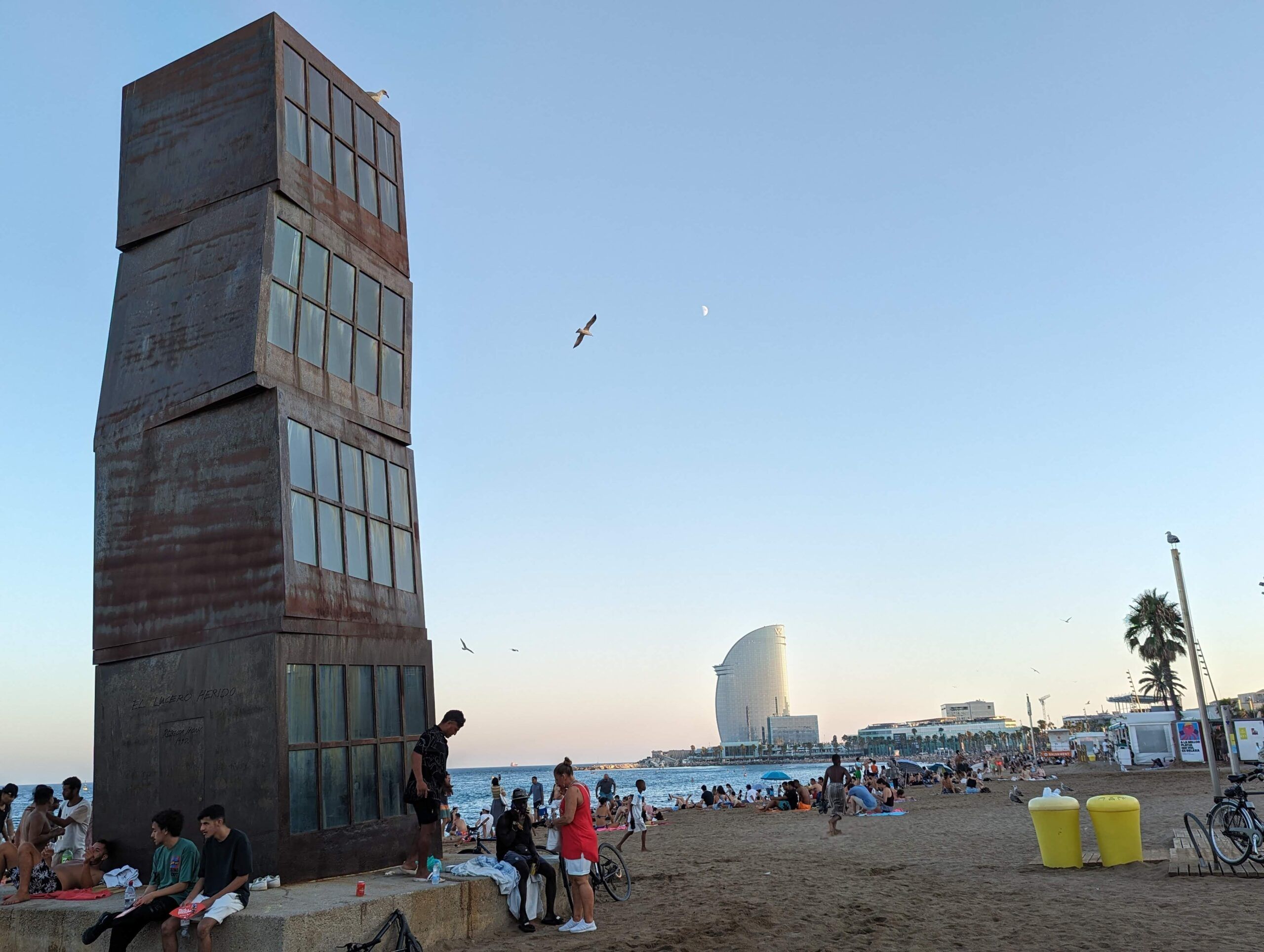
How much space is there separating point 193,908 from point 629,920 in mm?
4373

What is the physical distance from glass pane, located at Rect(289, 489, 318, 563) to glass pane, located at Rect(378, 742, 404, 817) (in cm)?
243

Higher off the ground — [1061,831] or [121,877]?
[121,877]

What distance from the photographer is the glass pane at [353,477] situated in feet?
38.6

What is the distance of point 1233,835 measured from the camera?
37.5 ft

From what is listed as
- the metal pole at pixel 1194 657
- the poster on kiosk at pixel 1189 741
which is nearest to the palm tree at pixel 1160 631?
the poster on kiosk at pixel 1189 741

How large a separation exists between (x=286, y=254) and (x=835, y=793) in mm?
15541

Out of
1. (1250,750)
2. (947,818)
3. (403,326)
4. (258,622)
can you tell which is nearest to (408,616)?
(258,622)

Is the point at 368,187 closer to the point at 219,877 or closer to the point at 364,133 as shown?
the point at 364,133

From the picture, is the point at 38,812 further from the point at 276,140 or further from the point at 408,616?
the point at 276,140

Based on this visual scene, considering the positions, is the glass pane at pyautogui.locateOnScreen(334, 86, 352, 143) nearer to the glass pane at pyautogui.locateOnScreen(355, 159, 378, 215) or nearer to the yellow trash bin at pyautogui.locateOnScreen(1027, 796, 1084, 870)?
the glass pane at pyautogui.locateOnScreen(355, 159, 378, 215)

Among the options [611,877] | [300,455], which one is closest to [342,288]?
[300,455]

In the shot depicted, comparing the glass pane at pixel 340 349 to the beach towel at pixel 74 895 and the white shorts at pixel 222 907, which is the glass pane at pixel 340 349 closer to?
the beach towel at pixel 74 895

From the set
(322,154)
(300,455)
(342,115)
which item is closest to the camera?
(300,455)

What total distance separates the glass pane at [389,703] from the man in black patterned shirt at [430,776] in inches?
53.5
